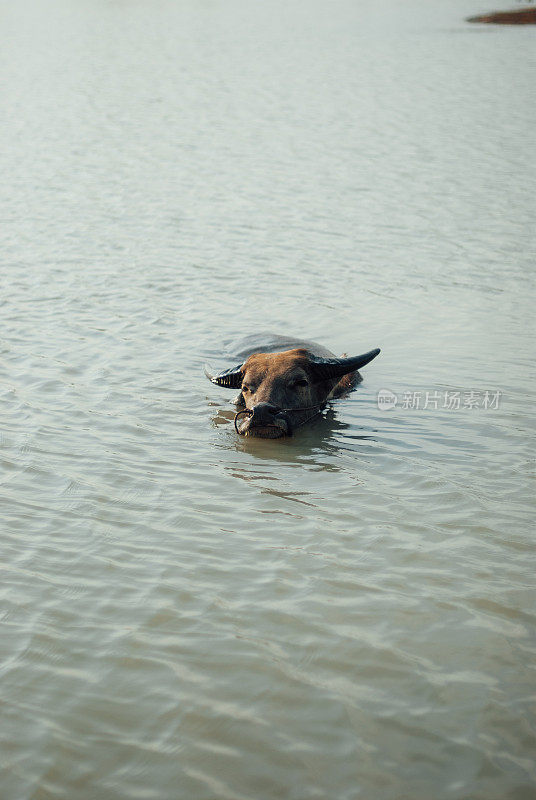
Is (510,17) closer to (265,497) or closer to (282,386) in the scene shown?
(282,386)

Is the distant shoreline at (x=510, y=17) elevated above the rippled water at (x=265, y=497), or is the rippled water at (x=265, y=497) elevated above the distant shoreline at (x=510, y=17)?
the distant shoreline at (x=510, y=17)

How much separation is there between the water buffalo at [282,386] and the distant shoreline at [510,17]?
4695 cm

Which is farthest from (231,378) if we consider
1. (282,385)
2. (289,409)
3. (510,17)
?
(510,17)

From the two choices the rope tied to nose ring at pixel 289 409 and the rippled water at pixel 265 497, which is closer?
the rippled water at pixel 265 497

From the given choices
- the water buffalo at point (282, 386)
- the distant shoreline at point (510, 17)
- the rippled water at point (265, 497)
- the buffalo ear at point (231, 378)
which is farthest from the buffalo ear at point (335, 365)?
the distant shoreline at point (510, 17)

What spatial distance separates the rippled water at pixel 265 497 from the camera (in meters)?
3.53

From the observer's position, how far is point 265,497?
5.70m

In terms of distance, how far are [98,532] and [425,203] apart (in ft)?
38.1

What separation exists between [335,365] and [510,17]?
4918cm

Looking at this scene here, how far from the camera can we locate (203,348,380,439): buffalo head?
6.69 m

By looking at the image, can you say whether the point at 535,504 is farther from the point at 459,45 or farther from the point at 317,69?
the point at 459,45

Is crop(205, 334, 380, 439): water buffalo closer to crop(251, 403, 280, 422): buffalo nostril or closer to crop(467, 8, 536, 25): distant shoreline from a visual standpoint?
crop(251, 403, 280, 422): buffalo nostril

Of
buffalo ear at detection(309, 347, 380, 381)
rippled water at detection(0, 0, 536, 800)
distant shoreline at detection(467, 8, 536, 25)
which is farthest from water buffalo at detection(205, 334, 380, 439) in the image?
distant shoreline at detection(467, 8, 536, 25)

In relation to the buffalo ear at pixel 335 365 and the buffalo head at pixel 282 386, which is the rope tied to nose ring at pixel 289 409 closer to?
the buffalo head at pixel 282 386
